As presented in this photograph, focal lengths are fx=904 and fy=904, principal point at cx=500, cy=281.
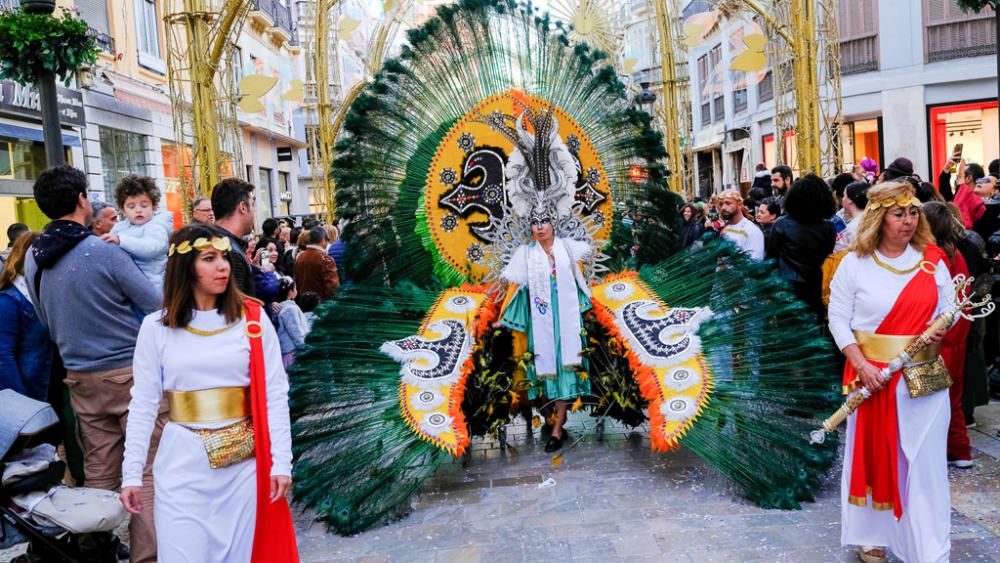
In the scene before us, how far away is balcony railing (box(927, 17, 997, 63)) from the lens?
57.4 ft

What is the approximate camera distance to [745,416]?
4.85 metres

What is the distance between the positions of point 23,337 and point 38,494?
3.19 feet

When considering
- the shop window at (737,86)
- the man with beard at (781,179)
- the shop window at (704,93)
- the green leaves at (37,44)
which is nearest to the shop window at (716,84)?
the shop window at (704,93)

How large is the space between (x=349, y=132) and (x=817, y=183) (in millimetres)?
3172

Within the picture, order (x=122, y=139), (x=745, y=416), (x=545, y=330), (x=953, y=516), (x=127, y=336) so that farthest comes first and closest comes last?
(x=122, y=139) < (x=545, y=330) < (x=745, y=416) < (x=953, y=516) < (x=127, y=336)

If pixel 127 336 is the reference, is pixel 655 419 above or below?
below

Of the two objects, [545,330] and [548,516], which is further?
[545,330]

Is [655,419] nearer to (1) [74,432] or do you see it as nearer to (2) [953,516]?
(2) [953,516]

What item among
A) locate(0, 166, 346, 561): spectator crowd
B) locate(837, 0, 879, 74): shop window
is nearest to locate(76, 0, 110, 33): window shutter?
locate(0, 166, 346, 561): spectator crowd

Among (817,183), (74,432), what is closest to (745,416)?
(817,183)

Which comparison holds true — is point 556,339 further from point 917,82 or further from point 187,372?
point 917,82

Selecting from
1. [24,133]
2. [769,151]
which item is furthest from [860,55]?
[24,133]

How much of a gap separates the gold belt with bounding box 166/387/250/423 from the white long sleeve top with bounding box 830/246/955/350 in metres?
2.49

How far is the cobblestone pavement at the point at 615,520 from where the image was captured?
4289 millimetres
